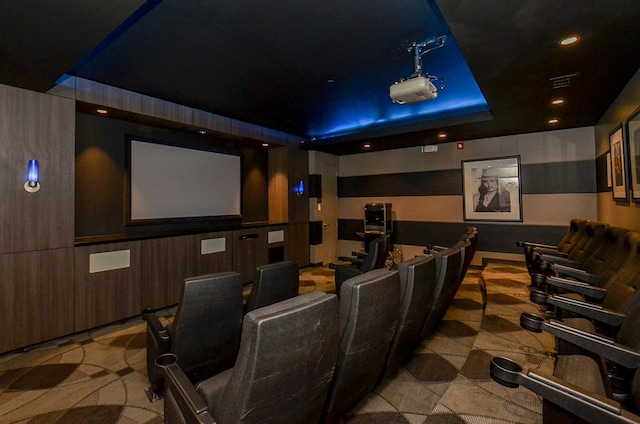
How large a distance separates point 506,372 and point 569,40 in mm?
2606

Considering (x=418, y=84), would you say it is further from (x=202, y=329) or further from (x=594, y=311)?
(x=202, y=329)

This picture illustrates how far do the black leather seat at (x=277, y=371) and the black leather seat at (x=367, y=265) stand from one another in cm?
256

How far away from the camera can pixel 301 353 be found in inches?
45.8

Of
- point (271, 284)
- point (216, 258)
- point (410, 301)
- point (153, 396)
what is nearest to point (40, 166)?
point (216, 258)

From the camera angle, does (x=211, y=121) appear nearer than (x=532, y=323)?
No

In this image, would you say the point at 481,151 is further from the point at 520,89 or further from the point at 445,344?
the point at 445,344

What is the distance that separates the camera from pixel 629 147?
307cm

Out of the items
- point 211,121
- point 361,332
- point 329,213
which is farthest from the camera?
point 329,213

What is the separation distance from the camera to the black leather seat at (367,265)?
396 cm

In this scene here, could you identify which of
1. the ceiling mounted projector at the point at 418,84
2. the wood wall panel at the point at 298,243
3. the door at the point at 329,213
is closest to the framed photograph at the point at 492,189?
the door at the point at 329,213

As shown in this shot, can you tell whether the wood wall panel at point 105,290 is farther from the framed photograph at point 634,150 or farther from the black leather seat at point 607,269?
the framed photograph at point 634,150

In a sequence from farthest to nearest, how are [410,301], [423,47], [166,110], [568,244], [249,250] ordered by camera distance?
[249,250] < [166,110] < [568,244] < [423,47] < [410,301]

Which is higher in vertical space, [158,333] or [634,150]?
[634,150]

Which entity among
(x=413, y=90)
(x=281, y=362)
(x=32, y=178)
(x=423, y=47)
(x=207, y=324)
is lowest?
(x=207, y=324)
